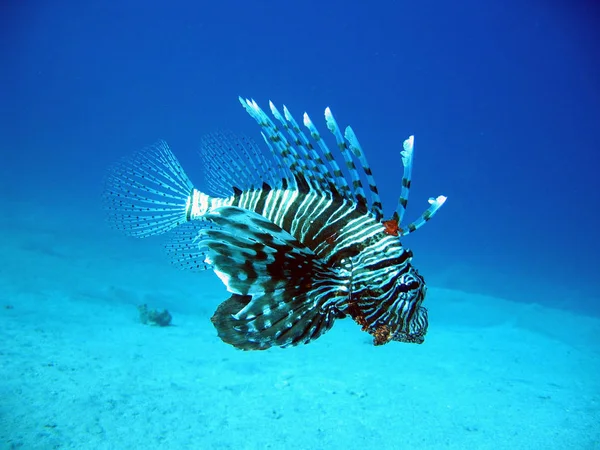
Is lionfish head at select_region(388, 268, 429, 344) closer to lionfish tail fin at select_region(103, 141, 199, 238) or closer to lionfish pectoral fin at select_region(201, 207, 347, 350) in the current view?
lionfish pectoral fin at select_region(201, 207, 347, 350)

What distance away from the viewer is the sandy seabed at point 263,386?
496cm

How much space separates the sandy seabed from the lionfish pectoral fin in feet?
11.9

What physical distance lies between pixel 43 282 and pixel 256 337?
12.5 meters

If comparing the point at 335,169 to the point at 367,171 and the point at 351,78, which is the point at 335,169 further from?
the point at 351,78

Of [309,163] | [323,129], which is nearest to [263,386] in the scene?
[309,163]

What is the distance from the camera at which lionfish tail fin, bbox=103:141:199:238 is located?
3.38 metres

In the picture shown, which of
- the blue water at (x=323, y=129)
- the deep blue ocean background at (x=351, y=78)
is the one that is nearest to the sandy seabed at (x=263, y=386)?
the blue water at (x=323, y=129)

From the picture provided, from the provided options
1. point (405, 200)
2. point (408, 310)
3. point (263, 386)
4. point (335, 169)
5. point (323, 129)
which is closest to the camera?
point (408, 310)

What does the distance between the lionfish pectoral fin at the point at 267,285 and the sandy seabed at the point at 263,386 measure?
11.9 feet

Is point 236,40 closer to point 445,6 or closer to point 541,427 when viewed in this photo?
point 445,6

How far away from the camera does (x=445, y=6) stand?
3073 inches

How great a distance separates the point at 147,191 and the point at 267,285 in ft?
6.69

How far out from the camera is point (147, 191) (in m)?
3.46

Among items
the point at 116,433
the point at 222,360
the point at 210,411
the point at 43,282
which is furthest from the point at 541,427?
the point at 43,282
